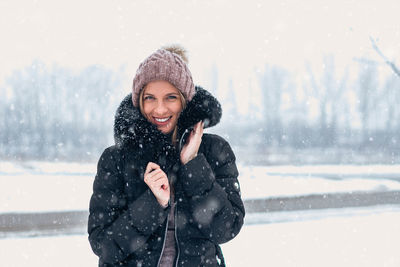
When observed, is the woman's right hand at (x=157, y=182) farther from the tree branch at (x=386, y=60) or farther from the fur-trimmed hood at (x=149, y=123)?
the tree branch at (x=386, y=60)

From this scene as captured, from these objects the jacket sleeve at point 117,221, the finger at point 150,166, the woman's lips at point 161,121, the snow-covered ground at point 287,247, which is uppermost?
the woman's lips at point 161,121

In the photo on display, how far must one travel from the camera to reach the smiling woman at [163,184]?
133 centimetres

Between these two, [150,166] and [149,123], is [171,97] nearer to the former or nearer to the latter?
[149,123]

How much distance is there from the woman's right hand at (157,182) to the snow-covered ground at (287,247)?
11.4 feet

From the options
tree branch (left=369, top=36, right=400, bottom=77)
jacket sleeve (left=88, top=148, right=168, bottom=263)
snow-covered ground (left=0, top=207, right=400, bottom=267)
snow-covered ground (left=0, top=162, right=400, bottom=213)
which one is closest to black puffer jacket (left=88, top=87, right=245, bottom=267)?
jacket sleeve (left=88, top=148, right=168, bottom=263)

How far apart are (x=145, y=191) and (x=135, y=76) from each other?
44 cm

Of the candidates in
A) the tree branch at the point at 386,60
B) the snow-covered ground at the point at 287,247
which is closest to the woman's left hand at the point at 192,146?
the tree branch at the point at 386,60

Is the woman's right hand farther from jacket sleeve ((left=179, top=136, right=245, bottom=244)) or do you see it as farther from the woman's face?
the woman's face

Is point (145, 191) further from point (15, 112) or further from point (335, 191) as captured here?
point (15, 112)

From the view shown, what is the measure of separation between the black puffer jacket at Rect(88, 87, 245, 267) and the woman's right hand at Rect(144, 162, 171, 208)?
0.03m

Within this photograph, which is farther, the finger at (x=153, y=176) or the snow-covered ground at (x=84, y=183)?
the snow-covered ground at (x=84, y=183)

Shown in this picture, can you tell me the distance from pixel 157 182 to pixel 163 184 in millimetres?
30

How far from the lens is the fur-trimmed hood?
54.4 inches

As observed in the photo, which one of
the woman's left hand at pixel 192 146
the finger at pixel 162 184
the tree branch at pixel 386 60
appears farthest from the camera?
the tree branch at pixel 386 60
